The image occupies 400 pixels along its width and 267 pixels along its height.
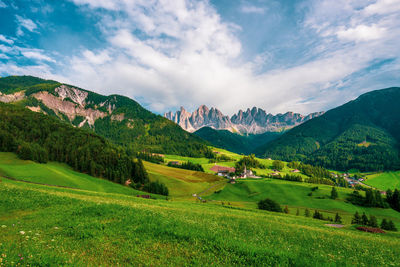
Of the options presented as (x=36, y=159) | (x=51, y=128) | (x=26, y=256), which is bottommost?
(x=36, y=159)

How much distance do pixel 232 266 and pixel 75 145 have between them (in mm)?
130972

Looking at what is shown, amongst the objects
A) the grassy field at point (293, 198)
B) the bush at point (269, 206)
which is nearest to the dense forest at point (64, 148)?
the grassy field at point (293, 198)

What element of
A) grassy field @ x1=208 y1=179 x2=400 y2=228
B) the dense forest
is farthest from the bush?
the dense forest

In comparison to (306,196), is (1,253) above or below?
above

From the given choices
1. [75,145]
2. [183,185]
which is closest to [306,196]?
[183,185]

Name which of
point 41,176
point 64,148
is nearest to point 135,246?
point 41,176

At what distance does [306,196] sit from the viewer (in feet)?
332

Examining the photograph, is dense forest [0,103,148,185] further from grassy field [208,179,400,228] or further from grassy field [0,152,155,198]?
grassy field [208,179,400,228]

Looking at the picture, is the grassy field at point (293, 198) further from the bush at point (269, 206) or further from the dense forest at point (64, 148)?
the dense forest at point (64, 148)

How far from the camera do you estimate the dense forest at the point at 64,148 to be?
313ft

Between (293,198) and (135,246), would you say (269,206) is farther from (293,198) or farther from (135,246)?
(135,246)

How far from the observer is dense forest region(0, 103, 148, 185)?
95250 mm

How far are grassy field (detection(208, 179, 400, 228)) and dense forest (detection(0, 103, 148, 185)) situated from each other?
5521 cm

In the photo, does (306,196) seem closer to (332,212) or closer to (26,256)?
(332,212)
